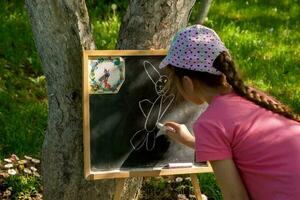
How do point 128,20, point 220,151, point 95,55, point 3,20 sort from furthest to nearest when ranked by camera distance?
point 3,20 → point 128,20 → point 95,55 → point 220,151

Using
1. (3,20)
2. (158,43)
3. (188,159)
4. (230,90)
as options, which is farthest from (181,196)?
(3,20)

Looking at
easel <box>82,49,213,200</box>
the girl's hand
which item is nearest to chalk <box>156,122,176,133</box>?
the girl's hand

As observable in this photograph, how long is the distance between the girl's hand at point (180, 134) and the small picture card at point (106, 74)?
316 millimetres

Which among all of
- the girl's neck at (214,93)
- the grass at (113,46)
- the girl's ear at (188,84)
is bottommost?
the grass at (113,46)

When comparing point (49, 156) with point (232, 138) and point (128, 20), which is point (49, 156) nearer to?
point (128, 20)

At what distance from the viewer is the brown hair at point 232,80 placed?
286 centimetres

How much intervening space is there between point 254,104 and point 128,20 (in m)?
0.96

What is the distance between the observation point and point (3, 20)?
6559 mm

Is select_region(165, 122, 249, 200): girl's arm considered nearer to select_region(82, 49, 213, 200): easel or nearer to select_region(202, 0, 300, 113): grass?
select_region(82, 49, 213, 200): easel

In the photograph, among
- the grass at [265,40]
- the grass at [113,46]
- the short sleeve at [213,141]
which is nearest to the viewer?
the short sleeve at [213,141]

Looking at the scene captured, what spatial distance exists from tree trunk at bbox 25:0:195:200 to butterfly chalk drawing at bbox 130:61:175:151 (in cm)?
18

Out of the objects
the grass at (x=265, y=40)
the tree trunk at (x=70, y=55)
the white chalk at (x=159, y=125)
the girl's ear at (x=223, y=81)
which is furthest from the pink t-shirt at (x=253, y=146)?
the grass at (x=265, y=40)

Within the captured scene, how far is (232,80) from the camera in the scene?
2855mm

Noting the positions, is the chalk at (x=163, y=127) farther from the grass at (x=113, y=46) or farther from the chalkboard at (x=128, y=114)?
the grass at (x=113, y=46)
